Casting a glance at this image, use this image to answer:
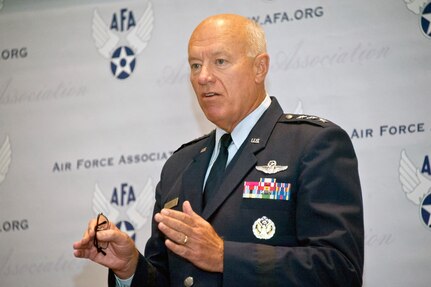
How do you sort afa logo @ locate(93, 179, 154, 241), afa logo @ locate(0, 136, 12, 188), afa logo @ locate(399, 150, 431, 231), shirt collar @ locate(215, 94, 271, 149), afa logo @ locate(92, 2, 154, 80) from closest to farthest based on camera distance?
shirt collar @ locate(215, 94, 271, 149) < afa logo @ locate(399, 150, 431, 231) < afa logo @ locate(93, 179, 154, 241) < afa logo @ locate(92, 2, 154, 80) < afa logo @ locate(0, 136, 12, 188)

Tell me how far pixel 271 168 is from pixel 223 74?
1.45 feet

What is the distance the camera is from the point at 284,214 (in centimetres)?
199

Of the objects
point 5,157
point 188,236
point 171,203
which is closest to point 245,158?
point 171,203

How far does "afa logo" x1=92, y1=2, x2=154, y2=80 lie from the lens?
11.6 feet

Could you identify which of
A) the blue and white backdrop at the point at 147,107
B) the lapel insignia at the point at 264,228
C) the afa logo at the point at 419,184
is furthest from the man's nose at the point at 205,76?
the afa logo at the point at 419,184

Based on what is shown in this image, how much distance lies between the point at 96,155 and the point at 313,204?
1909mm

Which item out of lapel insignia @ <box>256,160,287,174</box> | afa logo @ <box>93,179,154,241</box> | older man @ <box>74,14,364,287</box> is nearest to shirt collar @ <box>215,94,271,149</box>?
older man @ <box>74,14,364,287</box>

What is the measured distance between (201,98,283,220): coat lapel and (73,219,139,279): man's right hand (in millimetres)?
288

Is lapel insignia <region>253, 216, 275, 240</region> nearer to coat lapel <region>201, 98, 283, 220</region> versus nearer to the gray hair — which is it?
coat lapel <region>201, 98, 283, 220</region>

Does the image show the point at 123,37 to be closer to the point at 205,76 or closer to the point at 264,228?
the point at 205,76

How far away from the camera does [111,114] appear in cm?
353

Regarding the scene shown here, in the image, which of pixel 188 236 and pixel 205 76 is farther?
pixel 205 76

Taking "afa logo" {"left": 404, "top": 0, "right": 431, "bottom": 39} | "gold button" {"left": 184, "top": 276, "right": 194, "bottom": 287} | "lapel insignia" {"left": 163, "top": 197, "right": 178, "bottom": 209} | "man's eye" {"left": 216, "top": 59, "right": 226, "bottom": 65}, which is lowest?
"gold button" {"left": 184, "top": 276, "right": 194, "bottom": 287}

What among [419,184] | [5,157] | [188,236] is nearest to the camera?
[188,236]
